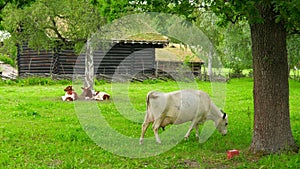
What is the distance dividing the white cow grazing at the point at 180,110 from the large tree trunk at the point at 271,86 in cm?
220

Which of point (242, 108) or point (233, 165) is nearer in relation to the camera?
point (233, 165)

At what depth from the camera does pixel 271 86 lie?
888cm

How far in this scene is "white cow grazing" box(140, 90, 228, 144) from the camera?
1043 centimetres

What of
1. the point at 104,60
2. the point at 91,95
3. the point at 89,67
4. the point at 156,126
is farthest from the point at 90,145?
the point at 104,60

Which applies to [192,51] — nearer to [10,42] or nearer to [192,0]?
[10,42]

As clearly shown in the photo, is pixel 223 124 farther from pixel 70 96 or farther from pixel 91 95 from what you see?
pixel 70 96

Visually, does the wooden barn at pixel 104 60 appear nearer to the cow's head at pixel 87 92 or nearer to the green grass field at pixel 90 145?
the cow's head at pixel 87 92

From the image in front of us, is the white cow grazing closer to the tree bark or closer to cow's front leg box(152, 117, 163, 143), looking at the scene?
cow's front leg box(152, 117, 163, 143)

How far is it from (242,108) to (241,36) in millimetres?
11400

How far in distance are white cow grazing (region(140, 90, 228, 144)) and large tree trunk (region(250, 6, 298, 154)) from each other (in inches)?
86.5

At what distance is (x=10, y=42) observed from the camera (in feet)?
71.2

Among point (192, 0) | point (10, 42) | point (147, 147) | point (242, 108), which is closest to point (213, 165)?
point (147, 147)

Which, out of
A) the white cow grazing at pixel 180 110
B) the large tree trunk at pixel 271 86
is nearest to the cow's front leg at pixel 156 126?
the white cow grazing at pixel 180 110

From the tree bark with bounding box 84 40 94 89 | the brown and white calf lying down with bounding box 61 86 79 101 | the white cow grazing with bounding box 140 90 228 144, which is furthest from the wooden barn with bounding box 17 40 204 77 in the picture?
the white cow grazing with bounding box 140 90 228 144
